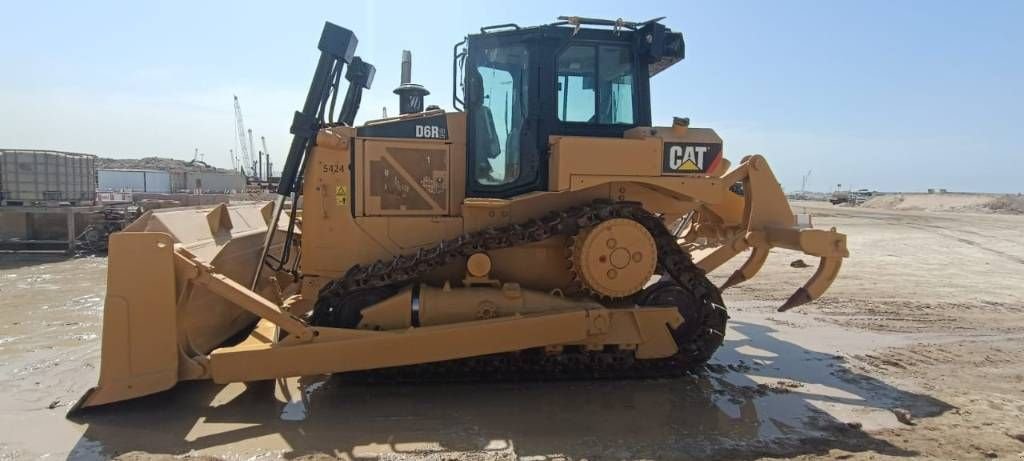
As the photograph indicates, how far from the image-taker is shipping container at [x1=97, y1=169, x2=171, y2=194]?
39031 mm

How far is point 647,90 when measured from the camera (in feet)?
18.4

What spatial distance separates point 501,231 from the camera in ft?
16.7

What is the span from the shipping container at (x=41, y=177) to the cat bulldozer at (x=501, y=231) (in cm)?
1474

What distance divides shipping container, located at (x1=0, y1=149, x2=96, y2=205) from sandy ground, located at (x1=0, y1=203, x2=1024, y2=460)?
431 inches

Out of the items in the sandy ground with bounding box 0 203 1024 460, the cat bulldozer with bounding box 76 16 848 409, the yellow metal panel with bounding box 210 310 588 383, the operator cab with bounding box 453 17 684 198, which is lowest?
the sandy ground with bounding box 0 203 1024 460

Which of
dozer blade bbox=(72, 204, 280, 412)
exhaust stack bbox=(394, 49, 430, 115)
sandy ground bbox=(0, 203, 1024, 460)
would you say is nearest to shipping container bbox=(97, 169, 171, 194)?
sandy ground bbox=(0, 203, 1024, 460)

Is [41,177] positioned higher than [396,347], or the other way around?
[41,177]

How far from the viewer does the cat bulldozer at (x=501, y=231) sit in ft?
16.1

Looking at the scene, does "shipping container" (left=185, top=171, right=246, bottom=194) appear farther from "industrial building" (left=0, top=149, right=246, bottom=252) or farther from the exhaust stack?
the exhaust stack

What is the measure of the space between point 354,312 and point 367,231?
755 mm

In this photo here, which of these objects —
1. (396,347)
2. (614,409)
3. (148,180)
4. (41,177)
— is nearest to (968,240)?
(614,409)

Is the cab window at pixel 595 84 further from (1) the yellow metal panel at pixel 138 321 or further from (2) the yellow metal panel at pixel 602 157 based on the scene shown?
(1) the yellow metal panel at pixel 138 321

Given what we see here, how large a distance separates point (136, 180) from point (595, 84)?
140 ft

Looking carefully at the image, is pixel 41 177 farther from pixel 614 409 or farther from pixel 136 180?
pixel 136 180
